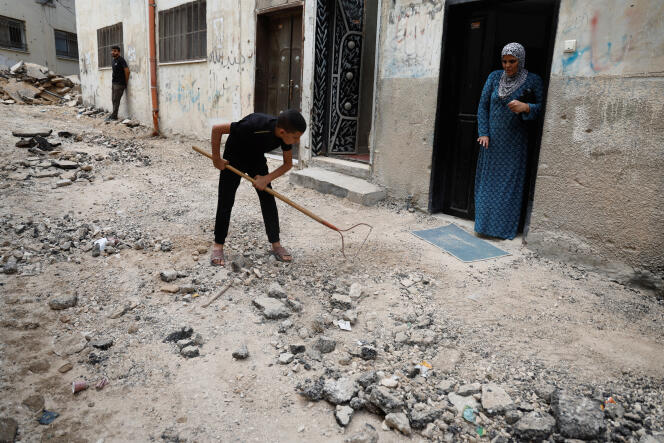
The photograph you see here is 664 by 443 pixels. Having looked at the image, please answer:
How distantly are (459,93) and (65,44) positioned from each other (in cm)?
1906

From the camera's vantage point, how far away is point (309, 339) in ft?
8.55

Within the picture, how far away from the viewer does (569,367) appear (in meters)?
2.32

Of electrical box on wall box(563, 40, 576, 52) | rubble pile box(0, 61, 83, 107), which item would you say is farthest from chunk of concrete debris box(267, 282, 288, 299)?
rubble pile box(0, 61, 83, 107)

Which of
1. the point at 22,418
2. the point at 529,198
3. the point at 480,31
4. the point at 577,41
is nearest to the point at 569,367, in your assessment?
the point at 529,198

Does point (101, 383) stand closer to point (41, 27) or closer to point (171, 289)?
point (171, 289)

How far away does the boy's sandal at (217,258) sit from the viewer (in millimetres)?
3451

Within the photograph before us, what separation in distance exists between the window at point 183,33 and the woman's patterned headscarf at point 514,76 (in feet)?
19.7

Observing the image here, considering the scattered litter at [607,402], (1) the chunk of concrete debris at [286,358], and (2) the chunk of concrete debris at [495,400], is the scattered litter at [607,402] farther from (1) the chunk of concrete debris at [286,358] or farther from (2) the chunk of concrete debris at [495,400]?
(1) the chunk of concrete debris at [286,358]

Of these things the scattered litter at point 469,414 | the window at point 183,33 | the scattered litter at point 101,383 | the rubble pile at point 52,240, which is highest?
the window at point 183,33

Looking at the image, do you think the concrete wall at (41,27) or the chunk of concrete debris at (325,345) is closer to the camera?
the chunk of concrete debris at (325,345)

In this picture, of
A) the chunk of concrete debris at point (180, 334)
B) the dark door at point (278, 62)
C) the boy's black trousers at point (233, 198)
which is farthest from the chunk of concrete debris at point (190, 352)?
the dark door at point (278, 62)

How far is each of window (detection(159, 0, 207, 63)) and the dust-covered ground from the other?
194 inches

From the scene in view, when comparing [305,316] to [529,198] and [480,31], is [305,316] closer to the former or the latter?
[529,198]

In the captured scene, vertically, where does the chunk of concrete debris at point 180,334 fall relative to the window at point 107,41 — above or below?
below
